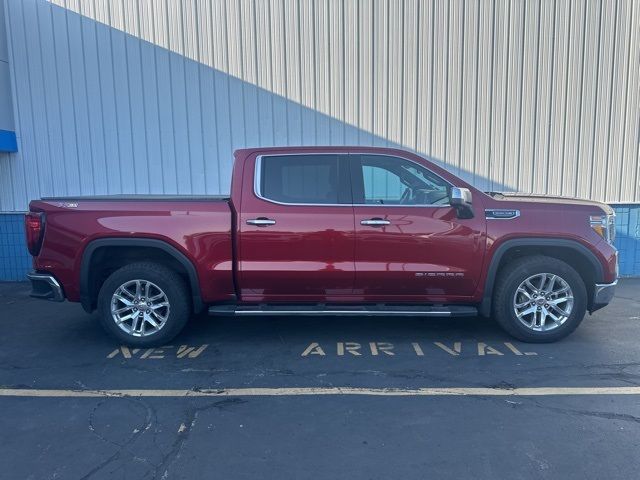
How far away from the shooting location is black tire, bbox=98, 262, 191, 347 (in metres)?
4.74

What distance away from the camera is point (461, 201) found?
4449 mm

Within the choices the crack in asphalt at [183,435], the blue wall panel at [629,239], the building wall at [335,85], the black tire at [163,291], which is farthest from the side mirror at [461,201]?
the blue wall panel at [629,239]

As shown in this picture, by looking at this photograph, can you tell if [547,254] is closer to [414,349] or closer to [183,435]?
[414,349]

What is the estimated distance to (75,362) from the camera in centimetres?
457

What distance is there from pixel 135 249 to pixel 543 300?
4.14m

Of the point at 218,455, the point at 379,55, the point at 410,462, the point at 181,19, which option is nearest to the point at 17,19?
the point at 181,19

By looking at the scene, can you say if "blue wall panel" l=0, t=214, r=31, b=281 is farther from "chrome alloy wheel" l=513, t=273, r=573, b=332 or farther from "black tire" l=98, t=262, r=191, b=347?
"chrome alloy wheel" l=513, t=273, r=573, b=332

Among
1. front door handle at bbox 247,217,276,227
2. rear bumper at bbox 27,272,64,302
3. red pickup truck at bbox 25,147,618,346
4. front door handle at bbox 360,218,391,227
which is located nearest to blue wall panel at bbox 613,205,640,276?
red pickup truck at bbox 25,147,618,346

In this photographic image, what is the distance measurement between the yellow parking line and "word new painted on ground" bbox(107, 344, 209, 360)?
75 centimetres

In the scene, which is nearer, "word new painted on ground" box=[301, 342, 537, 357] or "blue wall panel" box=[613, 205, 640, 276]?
"word new painted on ground" box=[301, 342, 537, 357]

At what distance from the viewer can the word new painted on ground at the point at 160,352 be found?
4.65m

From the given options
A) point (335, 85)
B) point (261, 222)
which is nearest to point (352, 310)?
point (261, 222)

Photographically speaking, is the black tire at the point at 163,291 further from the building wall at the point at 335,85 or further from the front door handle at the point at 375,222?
the building wall at the point at 335,85

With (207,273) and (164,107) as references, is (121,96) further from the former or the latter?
(207,273)
